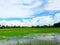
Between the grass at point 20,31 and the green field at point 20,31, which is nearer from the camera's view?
the green field at point 20,31

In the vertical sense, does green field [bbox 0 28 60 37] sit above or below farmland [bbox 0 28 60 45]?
below

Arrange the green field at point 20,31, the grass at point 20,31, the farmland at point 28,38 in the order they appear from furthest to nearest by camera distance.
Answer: the grass at point 20,31
the green field at point 20,31
the farmland at point 28,38

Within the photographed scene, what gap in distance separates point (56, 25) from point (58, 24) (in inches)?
61.4

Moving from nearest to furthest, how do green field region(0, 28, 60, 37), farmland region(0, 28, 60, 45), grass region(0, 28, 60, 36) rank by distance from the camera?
farmland region(0, 28, 60, 45)
green field region(0, 28, 60, 37)
grass region(0, 28, 60, 36)

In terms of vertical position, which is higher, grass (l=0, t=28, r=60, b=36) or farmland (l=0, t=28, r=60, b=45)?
farmland (l=0, t=28, r=60, b=45)

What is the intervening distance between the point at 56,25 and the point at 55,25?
3.25 ft

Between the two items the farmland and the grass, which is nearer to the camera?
the farmland

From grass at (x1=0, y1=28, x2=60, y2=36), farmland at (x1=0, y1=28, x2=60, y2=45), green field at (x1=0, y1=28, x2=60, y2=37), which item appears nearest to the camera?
farmland at (x1=0, y1=28, x2=60, y2=45)

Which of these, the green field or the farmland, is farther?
the green field

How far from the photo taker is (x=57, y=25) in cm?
10244

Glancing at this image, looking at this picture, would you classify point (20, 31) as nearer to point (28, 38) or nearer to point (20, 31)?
point (20, 31)

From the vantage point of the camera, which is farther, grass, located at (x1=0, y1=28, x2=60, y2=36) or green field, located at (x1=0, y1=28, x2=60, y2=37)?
grass, located at (x1=0, y1=28, x2=60, y2=36)

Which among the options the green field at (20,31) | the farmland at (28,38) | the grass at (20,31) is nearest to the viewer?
the farmland at (28,38)

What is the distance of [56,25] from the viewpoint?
4077 inches
